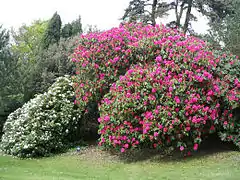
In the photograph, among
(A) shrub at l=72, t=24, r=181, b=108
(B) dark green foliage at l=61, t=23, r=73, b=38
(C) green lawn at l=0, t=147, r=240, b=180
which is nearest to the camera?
(C) green lawn at l=0, t=147, r=240, b=180

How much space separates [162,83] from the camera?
10938 mm

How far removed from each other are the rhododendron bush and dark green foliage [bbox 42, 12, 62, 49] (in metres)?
9.93

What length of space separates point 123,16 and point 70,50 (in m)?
11.5

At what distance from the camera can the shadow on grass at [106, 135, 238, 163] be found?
1146cm

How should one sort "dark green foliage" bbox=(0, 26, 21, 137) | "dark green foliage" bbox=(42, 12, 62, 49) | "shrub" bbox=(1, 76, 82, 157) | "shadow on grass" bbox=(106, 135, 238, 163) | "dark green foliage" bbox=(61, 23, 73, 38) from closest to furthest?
1. "shadow on grass" bbox=(106, 135, 238, 163)
2. "shrub" bbox=(1, 76, 82, 157)
3. "dark green foliage" bbox=(0, 26, 21, 137)
4. "dark green foliage" bbox=(42, 12, 62, 49)
5. "dark green foliage" bbox=(61, 23, 73, 38)

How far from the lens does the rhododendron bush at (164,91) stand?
10.7 m

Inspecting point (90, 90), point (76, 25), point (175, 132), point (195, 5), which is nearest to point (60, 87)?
point (90, 90)

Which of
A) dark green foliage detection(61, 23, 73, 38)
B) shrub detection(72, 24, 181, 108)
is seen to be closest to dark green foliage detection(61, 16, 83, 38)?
dark green foliage detection(61, 23, 73, 38)

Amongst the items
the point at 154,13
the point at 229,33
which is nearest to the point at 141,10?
the point at 154,13

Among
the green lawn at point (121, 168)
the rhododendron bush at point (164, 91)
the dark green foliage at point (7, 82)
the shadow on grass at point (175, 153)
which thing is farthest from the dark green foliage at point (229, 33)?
the dark green foliage at point (7, 82)

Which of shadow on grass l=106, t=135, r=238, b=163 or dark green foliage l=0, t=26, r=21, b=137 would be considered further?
dark green foliage l=0, t=26, r=21, b=137

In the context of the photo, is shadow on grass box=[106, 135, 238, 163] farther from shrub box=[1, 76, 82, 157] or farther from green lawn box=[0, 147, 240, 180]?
shrub box=[1, 76, 82, 157]

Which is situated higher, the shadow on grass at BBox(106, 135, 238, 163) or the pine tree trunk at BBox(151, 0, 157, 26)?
the pine tree trunk at BBox(151, 0, 157, 26)

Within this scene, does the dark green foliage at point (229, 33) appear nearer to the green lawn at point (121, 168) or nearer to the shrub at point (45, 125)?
the green lawn at point (121, 168)
